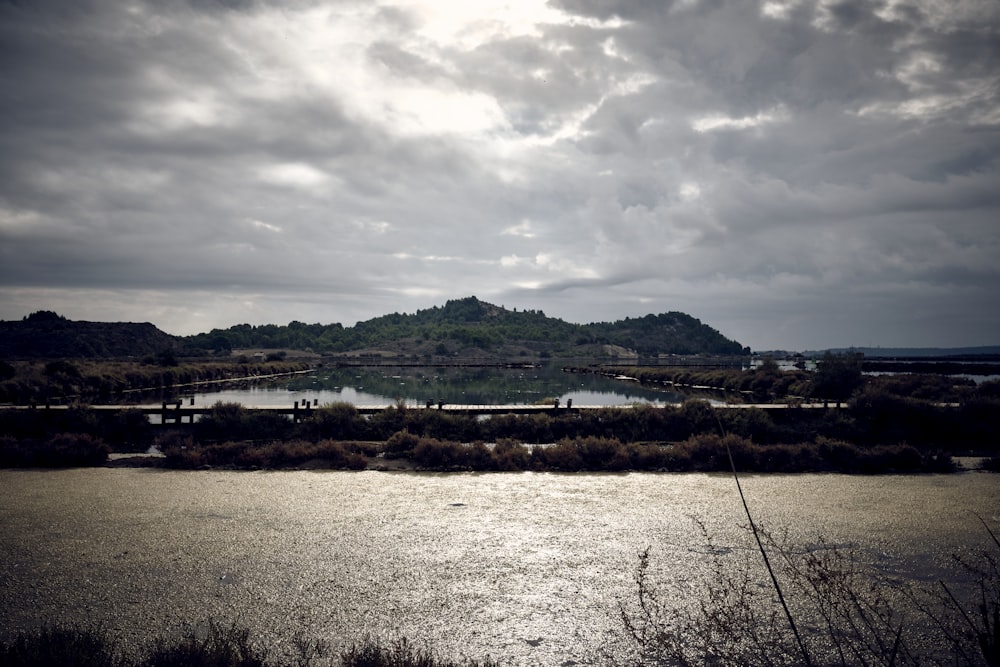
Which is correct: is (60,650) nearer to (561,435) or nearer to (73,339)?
(561,435)

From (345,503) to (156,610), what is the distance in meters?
4.83

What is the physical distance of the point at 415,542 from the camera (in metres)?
8.73

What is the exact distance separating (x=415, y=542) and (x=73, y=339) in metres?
132

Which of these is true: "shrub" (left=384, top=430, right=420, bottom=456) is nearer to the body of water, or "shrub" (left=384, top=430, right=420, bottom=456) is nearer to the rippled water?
the rippled water

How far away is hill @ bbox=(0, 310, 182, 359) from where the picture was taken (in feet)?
355

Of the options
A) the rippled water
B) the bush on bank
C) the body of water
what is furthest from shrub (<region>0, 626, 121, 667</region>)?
the body of water

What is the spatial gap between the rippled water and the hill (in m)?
104

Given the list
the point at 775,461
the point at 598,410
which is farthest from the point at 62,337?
the point at 775,461

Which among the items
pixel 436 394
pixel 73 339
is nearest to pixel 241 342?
pixel 73 339

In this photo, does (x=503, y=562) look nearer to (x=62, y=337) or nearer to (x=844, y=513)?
(x=844, y=513)

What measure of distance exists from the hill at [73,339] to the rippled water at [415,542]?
4094 inches

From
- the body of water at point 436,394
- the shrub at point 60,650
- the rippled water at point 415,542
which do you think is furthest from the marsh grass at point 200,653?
the body of water at point 436,394

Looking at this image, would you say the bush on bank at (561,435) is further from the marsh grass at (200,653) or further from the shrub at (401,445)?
the marsh grass at (200,653)

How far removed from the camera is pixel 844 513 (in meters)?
10.5
